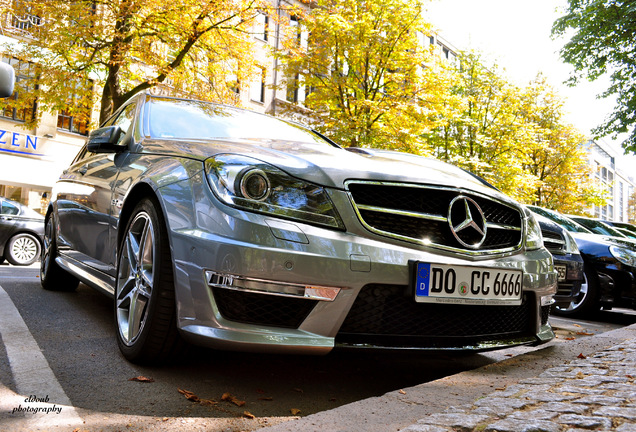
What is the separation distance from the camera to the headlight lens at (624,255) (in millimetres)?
6805

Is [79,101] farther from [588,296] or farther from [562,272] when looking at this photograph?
[562,272]

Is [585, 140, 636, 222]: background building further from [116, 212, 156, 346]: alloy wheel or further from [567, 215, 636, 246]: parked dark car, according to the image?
[116, 212, 156, 346]: alloy wheel

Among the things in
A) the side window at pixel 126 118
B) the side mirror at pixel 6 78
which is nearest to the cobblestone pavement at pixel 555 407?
the side window at pixel 126 118

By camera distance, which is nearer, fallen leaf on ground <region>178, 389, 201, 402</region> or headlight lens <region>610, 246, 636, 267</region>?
fallen leaf on ground <region>178, 389, 201, 402</region>

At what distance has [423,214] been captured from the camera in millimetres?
2691

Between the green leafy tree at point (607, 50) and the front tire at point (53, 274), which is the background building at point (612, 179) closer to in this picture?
the green leafy tree at point (607, 50)

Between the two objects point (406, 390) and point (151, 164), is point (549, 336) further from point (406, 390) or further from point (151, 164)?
point (151, 164)

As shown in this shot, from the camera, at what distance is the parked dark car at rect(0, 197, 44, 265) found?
32.0 ft

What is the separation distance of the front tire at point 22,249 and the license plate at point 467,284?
9.16 metres

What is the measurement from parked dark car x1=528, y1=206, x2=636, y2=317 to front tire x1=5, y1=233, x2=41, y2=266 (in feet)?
27.1

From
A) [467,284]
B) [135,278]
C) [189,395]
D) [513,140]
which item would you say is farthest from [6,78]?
[513,140]

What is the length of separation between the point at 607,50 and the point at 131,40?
1274 cm

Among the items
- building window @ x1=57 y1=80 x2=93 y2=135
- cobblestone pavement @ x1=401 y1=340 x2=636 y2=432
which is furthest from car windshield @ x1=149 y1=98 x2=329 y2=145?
building window @ x1=57 y1=80 x2=93 y2=135

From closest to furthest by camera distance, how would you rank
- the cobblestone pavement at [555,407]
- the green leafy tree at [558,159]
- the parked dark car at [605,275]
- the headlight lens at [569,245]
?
the cobblestone pavement at [555,407] < the headlight lens at [569,245] < the parked dark car at [605,275] < the green leafy tree at [558,159]
